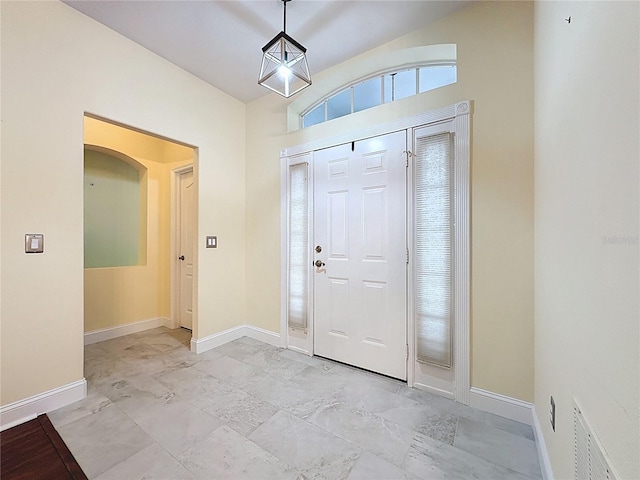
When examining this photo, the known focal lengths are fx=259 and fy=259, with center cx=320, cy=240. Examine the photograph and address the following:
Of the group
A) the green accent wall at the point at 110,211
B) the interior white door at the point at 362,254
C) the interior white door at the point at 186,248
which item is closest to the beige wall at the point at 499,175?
the interior white door at the point at 362,254

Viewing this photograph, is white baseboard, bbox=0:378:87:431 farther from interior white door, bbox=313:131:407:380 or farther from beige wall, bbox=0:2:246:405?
interior white door, bbox=313:131:407:380

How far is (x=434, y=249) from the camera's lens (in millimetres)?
2064

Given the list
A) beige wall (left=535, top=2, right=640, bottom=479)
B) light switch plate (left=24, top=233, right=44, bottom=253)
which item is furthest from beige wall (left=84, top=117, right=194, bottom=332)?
beige wall (left=535, top=2, right=640, bottom=479)

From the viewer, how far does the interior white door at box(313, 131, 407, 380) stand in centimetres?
227

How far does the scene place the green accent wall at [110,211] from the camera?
11.2 ft

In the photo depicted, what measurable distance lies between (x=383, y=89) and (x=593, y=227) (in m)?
2.23

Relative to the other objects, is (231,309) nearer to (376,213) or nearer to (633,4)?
(376,213)

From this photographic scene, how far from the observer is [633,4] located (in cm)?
58

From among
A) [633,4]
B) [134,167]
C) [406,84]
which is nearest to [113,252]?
[134,167]

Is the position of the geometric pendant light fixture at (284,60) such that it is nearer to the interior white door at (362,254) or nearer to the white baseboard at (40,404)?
the interior white door at (362,254)

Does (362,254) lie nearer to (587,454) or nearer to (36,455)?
(587,454)

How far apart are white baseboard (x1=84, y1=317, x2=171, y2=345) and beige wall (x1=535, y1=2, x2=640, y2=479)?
4.25 metres

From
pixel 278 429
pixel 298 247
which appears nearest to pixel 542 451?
pixel 278 429

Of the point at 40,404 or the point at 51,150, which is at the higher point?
the point at 51,150
